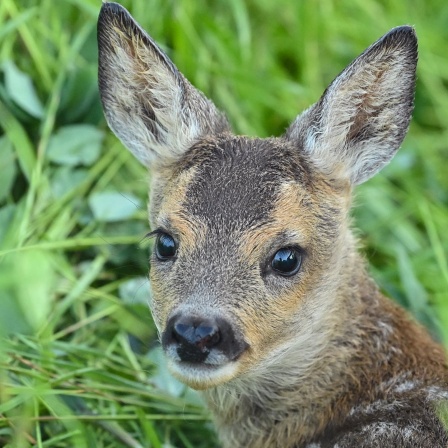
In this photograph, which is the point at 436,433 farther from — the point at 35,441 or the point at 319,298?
the point at 35,441

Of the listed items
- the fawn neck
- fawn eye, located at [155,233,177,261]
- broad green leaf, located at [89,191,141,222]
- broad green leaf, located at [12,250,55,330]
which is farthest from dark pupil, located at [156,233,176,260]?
broad green leaf, located at [89,191,141,222]

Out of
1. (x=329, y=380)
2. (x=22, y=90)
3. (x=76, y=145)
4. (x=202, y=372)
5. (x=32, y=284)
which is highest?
(x=32, y=284)

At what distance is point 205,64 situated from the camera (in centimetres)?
818

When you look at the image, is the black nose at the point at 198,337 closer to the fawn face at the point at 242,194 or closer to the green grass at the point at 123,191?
the fawn face at the point at 242,194

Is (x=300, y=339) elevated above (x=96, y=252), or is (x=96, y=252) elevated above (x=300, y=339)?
(x=300, y=339)

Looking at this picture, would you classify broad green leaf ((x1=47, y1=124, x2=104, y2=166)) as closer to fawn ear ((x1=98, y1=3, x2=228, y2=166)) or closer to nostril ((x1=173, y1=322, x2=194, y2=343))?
fawn ear ((x1=98, y1=3, x2=228, y2=166))

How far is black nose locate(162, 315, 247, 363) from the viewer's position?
4.67 m

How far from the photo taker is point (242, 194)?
520 cm

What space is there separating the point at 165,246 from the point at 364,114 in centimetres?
144

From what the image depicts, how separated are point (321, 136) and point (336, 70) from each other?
3.49 meters

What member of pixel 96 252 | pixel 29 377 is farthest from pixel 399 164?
pixel 29 377

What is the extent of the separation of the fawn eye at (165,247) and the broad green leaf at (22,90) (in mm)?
2331

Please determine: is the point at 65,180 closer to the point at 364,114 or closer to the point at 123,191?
the point at 123,191

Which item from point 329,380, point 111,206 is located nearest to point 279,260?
point 329,380
